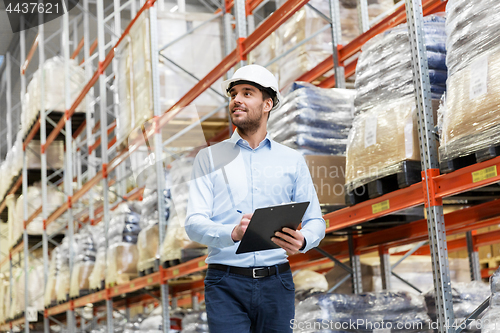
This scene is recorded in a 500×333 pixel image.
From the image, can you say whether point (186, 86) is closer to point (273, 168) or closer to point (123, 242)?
point (123, 242)

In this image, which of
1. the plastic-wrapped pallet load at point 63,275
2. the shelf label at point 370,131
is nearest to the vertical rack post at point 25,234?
the plastic-wrapped pallet load at point 63,275

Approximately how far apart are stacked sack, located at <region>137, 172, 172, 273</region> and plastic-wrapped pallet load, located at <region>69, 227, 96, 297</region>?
2764 millimetres

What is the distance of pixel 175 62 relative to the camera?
23.8 ft

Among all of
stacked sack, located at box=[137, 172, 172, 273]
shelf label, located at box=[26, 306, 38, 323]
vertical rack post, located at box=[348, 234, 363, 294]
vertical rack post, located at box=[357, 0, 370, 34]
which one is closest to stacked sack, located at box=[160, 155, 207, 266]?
A: stacked sack, located at box=[137, 172, 172, 273]

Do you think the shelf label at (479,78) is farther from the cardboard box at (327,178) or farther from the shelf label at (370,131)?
the cardboard box at (327,178)

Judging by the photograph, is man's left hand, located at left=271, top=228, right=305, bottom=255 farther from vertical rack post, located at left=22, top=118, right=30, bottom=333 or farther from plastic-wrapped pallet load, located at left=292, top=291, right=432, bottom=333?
vertical rack post, located at left=22, top=118, right=30, bottom=333

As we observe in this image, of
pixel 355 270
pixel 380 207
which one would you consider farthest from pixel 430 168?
pixel 355 270

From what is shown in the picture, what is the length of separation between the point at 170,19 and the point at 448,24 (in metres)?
4.79

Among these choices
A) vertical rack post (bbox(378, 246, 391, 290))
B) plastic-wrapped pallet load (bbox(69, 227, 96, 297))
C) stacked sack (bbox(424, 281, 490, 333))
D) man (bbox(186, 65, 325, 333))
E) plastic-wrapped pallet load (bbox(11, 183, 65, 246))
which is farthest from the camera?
plastic-wrapped pallet load (bbox(11, 183, 65, 246))

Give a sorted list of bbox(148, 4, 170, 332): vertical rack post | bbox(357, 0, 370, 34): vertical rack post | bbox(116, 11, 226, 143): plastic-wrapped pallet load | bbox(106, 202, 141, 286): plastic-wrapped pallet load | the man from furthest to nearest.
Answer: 1. bbox(106, 202, 141, 286): plastic-wrapped pallet load
2. bbox(116, 11, 226, 143): plastic-wrapped pallet load
3. bbox(148, 4, 170, 332): vertical rack post
4. bbox(357, 0, 370, 34): vertical rack post
5. the man

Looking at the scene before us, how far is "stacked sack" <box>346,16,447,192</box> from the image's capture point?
11.0 ft

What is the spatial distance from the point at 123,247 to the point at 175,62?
2.48 m

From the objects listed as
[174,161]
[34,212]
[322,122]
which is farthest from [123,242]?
[34,212]

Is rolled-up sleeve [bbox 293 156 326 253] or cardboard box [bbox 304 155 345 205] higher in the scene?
Result: cardboard box [bbox 304 155 345 205]
